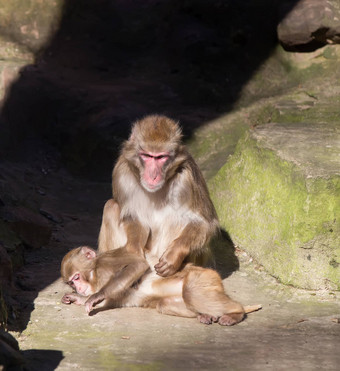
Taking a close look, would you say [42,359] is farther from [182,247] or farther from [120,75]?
[120,75]

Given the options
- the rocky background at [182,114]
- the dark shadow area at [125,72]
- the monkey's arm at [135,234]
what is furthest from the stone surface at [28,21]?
the monkey's arm at [135,234]

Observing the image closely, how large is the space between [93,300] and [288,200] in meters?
1.90

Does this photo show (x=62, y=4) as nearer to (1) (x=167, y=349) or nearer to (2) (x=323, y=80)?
(2) (x=323, y=80)

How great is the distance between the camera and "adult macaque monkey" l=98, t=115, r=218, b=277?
597 cm

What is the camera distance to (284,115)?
9.58m

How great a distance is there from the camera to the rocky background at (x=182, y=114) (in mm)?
6539

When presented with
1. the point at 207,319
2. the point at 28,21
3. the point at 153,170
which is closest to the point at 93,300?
the point at 207,319

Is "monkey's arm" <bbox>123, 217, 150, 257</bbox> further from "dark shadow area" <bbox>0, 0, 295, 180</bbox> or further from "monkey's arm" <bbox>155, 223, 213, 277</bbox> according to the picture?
"dark shadow area" <bbox>0, 0, 295, 180</bbox>

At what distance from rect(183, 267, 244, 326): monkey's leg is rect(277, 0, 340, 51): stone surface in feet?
20.0

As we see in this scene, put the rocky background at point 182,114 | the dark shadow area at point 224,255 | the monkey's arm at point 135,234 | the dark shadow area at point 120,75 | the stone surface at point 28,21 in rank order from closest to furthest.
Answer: the monkey's arm at point 135,234, the rocky background at point 182,114, the dark shadow area at point 224,255, the dark shadow area at point 120,75, the stone surface at point 28,21

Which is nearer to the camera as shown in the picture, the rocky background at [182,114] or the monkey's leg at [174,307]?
the monkey's leg at [174,307]

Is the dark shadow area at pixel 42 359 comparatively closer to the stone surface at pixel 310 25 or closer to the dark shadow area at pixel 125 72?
the dark shadow area at pixel 125 72

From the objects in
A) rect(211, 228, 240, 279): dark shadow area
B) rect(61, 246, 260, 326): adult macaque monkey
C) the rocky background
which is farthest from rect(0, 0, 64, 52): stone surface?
rect(61, 246, 260, 326): adult macaque monkey

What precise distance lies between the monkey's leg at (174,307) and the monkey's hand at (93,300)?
460 millimetres
